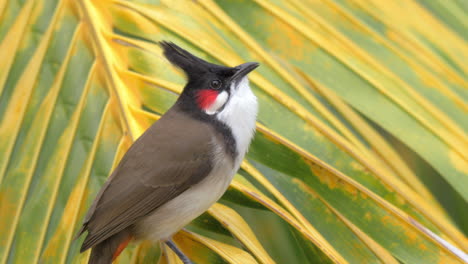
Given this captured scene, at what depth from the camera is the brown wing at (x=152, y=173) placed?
6.07ft

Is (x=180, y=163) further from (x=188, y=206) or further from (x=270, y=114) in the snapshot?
(x=270, y=114)

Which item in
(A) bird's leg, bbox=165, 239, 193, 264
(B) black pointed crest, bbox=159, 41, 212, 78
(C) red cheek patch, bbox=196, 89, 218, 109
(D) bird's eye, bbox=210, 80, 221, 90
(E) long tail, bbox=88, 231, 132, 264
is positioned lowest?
(E) long tail, bbox=88, 231, 132, 264

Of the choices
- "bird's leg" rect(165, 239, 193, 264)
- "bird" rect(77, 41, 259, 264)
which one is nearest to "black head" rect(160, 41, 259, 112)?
"bird" rect(77, 41, 259, 264)

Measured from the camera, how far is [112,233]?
182 cm

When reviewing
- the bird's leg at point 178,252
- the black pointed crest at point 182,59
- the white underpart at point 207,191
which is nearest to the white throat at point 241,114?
the white underpart at point 207,191

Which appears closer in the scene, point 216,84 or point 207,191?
point 207,191

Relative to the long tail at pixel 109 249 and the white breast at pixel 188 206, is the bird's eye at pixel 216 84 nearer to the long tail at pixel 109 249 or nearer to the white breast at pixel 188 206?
the white breast at pixel 188 206

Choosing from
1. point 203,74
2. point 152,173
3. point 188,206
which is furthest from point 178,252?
point 203,74

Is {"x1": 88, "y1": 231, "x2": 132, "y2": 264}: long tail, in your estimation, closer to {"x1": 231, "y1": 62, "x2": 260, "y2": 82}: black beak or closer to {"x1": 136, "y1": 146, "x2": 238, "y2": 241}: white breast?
{"x1": 136, "y1": 146, "x2": 238, "y2": 241}: white breast

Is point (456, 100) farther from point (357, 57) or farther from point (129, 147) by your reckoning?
point (129, 147)

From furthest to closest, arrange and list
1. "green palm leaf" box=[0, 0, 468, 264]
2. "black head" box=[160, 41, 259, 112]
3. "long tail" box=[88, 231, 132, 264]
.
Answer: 1. "black head" box=[160, 41, 259, 112]
2. "long tail" box=[88, 231, 132, 264]
3. "green palm leaf" box=[0, 0, 468, 264]

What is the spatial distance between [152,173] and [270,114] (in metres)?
0.36

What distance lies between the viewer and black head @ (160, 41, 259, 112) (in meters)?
1.98

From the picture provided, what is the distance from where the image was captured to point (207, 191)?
1907mm
